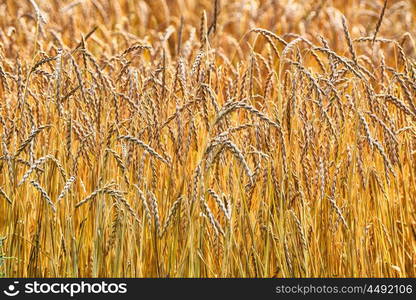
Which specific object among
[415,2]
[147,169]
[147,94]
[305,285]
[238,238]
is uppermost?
[415,2]

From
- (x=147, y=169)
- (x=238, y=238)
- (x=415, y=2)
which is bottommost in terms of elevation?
(x=238, y=238)

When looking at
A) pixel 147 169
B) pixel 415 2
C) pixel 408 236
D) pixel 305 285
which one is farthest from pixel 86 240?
pixel 415 2

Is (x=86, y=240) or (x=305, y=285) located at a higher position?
(x=86, y=240)

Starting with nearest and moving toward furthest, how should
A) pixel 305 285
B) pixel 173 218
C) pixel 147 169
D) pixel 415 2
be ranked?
pixel 305 285 → pixel 173 218 → pixel 147 169 → pixel 415 2

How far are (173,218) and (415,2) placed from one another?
5.18 m

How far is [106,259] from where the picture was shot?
7.89ft

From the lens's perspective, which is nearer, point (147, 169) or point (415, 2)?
point (147, 169)

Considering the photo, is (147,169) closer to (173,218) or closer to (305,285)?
(173,218)

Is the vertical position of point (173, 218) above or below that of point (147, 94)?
below

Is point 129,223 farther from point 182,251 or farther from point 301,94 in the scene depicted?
point 301,94

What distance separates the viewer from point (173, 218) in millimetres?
2391

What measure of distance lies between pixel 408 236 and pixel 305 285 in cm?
57

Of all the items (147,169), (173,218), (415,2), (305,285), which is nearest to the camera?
(305,285)

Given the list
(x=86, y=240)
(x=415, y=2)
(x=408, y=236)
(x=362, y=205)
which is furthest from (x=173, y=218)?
(x=415, y=2)
